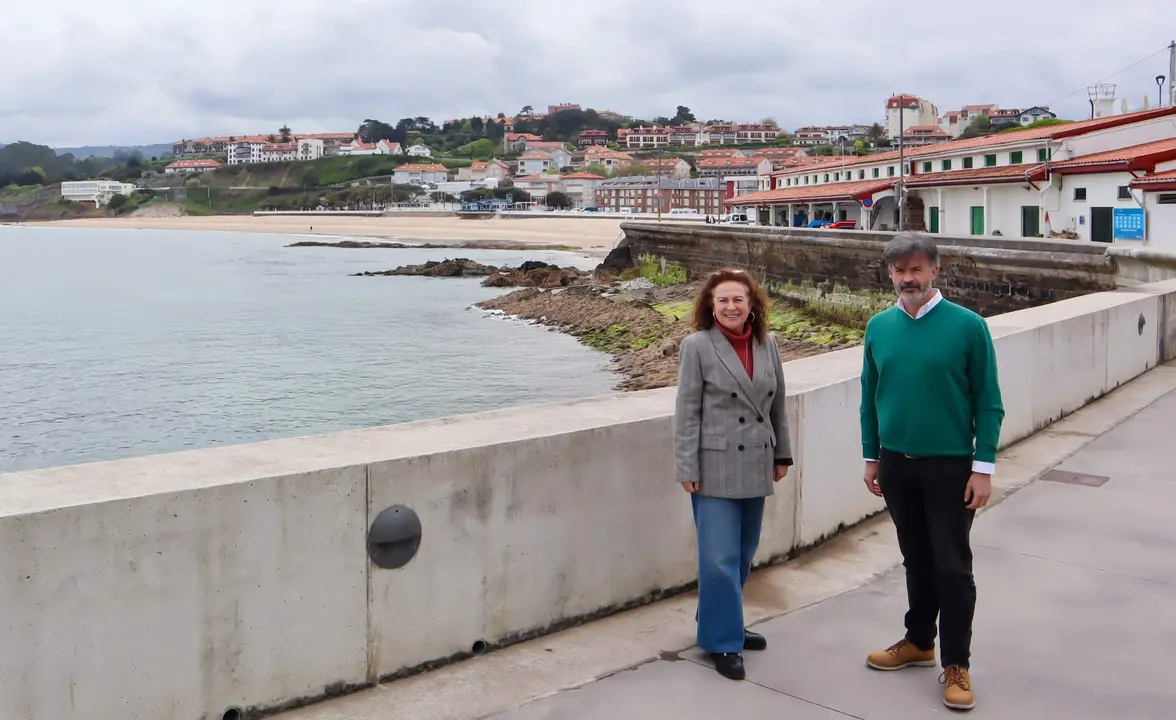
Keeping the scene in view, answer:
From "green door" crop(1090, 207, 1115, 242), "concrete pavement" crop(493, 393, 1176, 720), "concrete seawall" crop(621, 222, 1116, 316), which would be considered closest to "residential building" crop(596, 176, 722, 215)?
"concrete seawall" crop(621, 222, 1116, 316)

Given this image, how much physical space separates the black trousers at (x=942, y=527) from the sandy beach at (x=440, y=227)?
284ft

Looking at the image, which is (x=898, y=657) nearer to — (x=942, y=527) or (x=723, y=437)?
(x=942, y=527)

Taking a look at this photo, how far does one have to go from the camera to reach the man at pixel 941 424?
4.14 metres

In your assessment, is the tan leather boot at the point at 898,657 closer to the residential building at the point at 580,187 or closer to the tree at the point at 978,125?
the tree at the point at 978,125

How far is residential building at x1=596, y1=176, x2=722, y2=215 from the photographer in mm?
143500

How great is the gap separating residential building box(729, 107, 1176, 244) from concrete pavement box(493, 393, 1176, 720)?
21.1m

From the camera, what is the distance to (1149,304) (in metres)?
12.2

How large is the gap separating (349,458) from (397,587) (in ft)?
1.68

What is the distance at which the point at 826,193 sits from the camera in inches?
2079

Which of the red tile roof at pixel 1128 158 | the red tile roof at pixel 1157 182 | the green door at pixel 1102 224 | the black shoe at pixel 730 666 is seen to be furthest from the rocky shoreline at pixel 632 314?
the black shoe at pixel 730 666

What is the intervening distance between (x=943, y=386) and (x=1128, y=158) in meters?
26.1

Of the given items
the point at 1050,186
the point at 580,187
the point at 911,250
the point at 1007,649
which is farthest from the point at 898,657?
the point at 580,187

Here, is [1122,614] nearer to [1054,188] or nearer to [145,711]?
[145,711]

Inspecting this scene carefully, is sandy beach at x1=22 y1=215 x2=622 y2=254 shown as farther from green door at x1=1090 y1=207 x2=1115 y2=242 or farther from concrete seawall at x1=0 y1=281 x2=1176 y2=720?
concrete seawall at x1=0 y1=281 x2=1176 y2=720
